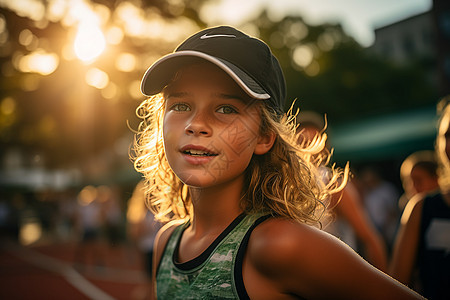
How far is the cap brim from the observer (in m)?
1.35

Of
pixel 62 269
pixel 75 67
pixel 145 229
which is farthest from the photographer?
pixel 62 269

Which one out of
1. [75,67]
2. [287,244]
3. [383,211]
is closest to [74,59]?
[75,67]

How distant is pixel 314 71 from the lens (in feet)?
104

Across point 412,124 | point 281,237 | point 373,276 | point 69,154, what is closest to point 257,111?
point 281,237

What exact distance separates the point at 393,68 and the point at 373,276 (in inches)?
1300

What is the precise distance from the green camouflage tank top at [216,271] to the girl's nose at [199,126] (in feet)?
1.23

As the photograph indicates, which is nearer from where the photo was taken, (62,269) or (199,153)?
(199,153)

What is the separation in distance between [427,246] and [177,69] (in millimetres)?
1793

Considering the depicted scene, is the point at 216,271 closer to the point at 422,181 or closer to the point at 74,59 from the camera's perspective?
the point at 422,181

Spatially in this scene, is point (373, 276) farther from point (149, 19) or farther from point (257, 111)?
point (149, 19)

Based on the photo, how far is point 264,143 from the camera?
5.05 feet

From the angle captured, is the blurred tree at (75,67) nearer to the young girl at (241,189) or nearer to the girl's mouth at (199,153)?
the young girl at (241,189)

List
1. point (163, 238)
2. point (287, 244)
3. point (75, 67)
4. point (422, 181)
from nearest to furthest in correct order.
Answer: point (287, 244) < point (163, 238) < point (422, 181) < point (75, 67)

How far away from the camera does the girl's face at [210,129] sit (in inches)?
54.8
